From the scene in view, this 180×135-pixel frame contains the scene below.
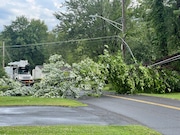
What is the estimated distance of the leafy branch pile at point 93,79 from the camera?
21.8m

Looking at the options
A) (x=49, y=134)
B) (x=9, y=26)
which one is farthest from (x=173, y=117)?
(x=9, y=26)

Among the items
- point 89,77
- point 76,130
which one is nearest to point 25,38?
point 89,77

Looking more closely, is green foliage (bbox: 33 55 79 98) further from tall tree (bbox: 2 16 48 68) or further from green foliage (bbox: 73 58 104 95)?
tall tree (bbox: 2 16 48 68)

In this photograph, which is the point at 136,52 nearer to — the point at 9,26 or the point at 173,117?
the point at 173,117

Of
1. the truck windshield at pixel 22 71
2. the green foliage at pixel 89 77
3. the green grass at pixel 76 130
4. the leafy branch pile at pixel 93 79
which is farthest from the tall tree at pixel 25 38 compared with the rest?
the green grass at pixel 76 130

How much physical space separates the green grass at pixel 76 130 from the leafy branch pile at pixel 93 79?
1236 cm

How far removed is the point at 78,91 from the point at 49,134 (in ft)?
44.6

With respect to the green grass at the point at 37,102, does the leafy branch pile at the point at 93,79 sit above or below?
above

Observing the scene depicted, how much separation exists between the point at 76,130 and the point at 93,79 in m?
13.7

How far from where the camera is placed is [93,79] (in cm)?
2211

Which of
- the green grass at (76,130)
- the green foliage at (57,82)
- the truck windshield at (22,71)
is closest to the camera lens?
the green grass at (76,130)

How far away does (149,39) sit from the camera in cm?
3853

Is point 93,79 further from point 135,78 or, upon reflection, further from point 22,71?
point 22,71

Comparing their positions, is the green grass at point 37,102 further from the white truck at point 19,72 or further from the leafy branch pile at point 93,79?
the white truck at point 19,72
